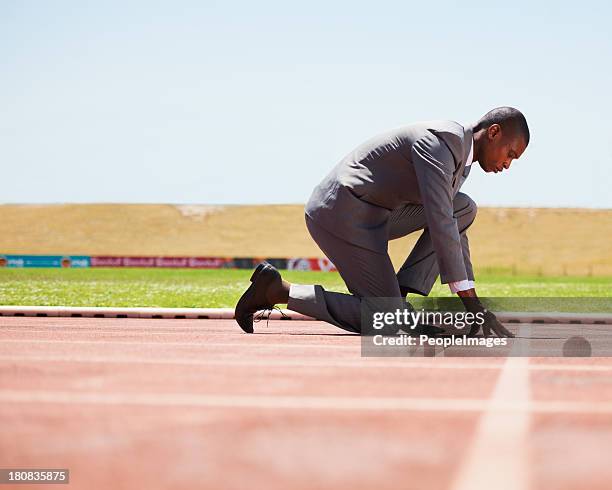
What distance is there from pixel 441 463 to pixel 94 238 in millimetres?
87349

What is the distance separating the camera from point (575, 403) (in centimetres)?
311

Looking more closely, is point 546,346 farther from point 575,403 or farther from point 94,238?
point 94,238

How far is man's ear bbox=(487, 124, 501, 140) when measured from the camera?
583 cm

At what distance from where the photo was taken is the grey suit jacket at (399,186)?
5.67 metres

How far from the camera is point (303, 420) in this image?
273 centimetres

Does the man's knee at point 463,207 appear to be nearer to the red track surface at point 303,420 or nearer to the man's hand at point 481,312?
the man's hand at point 481,312

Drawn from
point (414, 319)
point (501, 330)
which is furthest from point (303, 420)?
point (414, 319)

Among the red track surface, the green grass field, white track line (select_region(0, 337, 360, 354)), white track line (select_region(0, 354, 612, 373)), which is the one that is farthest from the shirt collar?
the green grass field

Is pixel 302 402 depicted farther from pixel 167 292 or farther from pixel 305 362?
pixel 167 292

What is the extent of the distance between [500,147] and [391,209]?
0.80 metres

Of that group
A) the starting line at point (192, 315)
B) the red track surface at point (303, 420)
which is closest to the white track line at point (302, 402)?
the red track surface at point (303, 420)

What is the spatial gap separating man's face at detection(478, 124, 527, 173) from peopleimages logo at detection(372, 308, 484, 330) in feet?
3.00

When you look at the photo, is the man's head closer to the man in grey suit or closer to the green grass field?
the man in grey suit

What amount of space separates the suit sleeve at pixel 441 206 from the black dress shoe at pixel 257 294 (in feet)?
3.34
